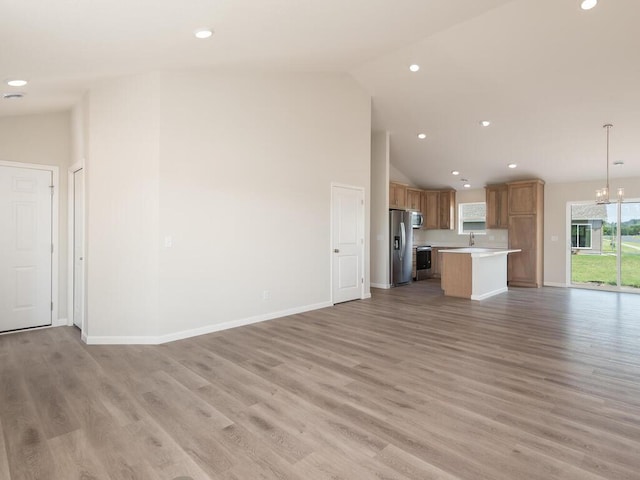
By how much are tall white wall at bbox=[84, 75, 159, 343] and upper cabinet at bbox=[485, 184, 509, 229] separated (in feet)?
26.1

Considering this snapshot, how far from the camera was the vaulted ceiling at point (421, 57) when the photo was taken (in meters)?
2.78

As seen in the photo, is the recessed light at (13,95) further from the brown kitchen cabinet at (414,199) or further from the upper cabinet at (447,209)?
the upper cabinet at (447,209)

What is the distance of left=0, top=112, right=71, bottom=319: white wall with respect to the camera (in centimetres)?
434

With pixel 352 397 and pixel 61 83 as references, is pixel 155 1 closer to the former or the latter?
pixel 61 83

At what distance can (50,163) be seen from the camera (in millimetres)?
4641

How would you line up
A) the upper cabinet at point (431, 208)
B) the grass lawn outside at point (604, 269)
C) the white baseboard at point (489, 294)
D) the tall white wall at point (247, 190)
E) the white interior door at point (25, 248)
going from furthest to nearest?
1. the upper cabinet at point (431, 208)
2. the grass lawn outside at point (604, 269)
3. the white baseboard at point (489, 294)
4. the white interior door at point (25, 248)
5. the tall white wall at point (247, 190)

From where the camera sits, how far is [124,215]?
12.8 feet

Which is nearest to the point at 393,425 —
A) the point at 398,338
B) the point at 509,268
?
the point at 398,338

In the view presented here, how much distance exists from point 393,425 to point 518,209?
25.6ft

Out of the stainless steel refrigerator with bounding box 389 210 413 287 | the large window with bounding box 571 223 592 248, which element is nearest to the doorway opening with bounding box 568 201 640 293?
the large window with bounding box 571 223 592 248

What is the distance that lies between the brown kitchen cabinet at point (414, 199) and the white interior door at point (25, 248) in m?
7.48

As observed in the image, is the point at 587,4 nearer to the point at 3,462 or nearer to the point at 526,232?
the point at 526,232

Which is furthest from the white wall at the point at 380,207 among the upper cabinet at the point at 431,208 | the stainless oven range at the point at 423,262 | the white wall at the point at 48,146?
the white wall at the point at 48,146

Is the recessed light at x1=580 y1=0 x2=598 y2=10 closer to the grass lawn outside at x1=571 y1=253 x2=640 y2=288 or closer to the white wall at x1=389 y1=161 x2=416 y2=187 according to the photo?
the white wall at x1=389 y1=161 x2=416 y2=187
